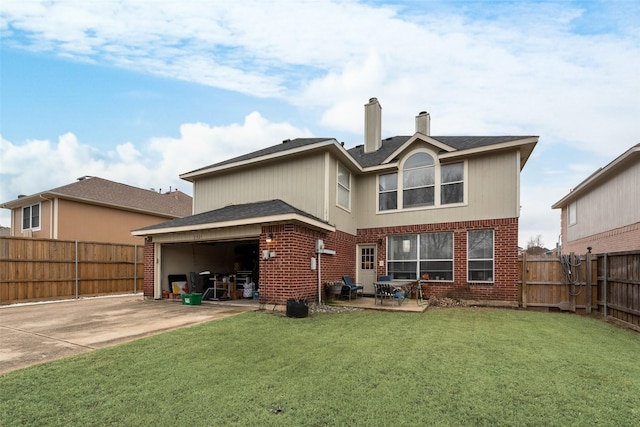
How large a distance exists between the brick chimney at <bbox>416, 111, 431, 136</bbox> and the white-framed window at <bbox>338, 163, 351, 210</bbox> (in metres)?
Result: 4.34

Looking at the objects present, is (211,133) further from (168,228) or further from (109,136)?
(168,228)

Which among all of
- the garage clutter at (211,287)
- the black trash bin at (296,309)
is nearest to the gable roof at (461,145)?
the garage clutter at (211,287)

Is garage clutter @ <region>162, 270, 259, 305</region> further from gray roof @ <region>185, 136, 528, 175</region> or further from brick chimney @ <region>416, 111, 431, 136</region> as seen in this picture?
brick chimney @ <region>416, 111, 431, 136</region>

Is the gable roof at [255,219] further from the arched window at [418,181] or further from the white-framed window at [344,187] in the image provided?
the arched window at [418,181]

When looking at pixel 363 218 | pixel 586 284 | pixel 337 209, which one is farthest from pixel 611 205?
pixel 337 209

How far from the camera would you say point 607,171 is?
12.8 m

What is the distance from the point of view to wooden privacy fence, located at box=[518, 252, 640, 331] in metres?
7.57

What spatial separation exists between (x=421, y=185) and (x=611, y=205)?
27.4 feet

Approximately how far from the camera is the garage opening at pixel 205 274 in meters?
12.0

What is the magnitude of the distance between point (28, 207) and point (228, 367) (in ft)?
66.0

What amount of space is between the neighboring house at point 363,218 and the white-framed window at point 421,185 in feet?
0.12

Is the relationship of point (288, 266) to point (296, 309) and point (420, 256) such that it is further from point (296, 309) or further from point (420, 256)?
point (420, 256)

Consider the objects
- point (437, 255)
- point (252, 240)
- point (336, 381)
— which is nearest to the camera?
point (336, 381)

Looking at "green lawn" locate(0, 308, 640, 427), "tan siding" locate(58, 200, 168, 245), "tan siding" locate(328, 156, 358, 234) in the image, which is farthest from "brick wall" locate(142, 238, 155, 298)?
"tan siding" locate(58, 200, 168, 245)
